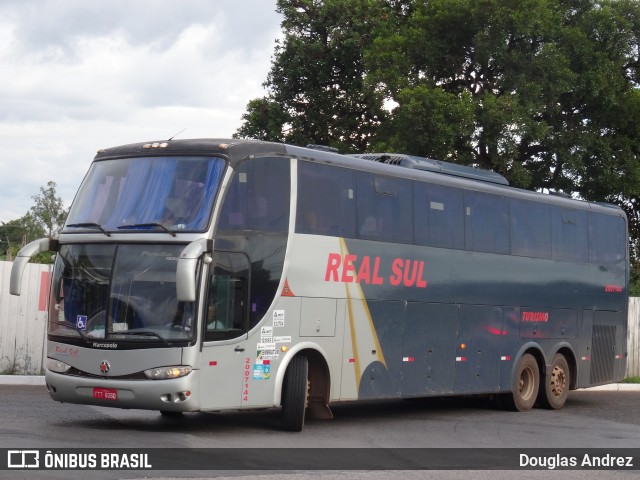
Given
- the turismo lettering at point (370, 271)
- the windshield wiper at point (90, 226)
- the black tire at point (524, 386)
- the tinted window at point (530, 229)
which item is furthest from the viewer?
the black tire at point (524, 386)

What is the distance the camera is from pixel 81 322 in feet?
43.0

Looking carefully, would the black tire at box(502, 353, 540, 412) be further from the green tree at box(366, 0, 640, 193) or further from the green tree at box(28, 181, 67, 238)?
the green tree at box(28, 181, 67, 238)

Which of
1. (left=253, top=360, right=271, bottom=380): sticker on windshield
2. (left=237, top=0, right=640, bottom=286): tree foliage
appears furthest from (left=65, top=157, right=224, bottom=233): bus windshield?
(left=237, top=0, right=640, bottom=286): tree foliage

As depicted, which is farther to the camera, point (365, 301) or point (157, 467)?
point (365, 301)

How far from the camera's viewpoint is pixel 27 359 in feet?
70.1

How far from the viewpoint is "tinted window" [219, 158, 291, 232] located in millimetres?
13211

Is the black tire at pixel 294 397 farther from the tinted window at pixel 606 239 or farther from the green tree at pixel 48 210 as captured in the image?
the green tree at pixel 48 210

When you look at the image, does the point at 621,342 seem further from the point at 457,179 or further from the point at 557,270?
the point at 457,179

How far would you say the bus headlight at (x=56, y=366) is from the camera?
13227mm

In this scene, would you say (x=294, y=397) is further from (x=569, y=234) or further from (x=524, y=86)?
(x=524, y=86)

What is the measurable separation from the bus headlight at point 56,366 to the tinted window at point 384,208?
4.58m

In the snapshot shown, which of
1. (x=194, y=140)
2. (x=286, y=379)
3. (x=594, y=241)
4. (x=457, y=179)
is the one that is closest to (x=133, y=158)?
(x=194, y=140)

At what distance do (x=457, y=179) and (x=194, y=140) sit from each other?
226 inches

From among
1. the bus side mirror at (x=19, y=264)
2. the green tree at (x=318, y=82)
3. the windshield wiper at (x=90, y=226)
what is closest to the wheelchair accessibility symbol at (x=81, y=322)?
the bus side mirror at (x=19, y=264)
